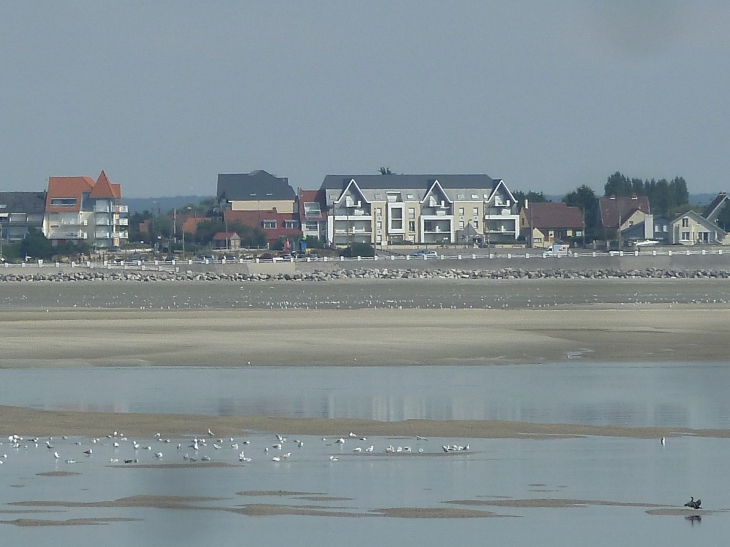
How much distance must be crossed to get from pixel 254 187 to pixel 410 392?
87284 mm

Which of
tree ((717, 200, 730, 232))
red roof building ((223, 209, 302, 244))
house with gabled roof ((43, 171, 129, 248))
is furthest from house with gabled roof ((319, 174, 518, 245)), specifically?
tree ((717, 200, 730, 232))

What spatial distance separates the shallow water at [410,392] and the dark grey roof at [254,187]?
82.4 meters

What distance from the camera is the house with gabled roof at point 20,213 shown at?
315 ft

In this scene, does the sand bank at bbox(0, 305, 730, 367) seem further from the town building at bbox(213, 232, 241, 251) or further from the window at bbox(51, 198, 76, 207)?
the window at bbox(51, 198, 76, 207)

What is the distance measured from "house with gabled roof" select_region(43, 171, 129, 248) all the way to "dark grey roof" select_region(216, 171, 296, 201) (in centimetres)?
1235

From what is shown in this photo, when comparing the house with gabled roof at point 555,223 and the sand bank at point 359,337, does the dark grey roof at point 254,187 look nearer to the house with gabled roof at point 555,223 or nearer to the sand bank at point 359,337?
the house with gabled roof at point 555,223

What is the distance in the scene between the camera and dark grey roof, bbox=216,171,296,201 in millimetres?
104188

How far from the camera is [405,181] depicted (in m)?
99.1

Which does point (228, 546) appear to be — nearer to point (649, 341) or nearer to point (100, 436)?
point (100, 436)

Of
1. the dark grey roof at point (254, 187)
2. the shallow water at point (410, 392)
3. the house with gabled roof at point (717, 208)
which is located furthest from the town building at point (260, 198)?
the shallow water at point (410, 392)

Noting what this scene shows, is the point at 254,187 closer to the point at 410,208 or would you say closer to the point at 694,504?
the point at 410,208

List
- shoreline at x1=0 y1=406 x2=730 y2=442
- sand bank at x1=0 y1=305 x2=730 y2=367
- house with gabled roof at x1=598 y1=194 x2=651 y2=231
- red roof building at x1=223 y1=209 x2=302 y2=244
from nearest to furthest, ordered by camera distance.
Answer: shoreline at x1=0 y1=406 x2=730 y2=442, sand bank at x1=0 y1=305 x2=730 y2=367, red roof building at x1=223 y1=209 x2=302 y2=244, house with gabled roof at x1=598 y1=194 x2=651 y2=231

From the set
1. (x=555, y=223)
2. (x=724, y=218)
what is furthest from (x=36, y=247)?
(x=724, y=218)

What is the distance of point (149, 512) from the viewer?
1070 cm
